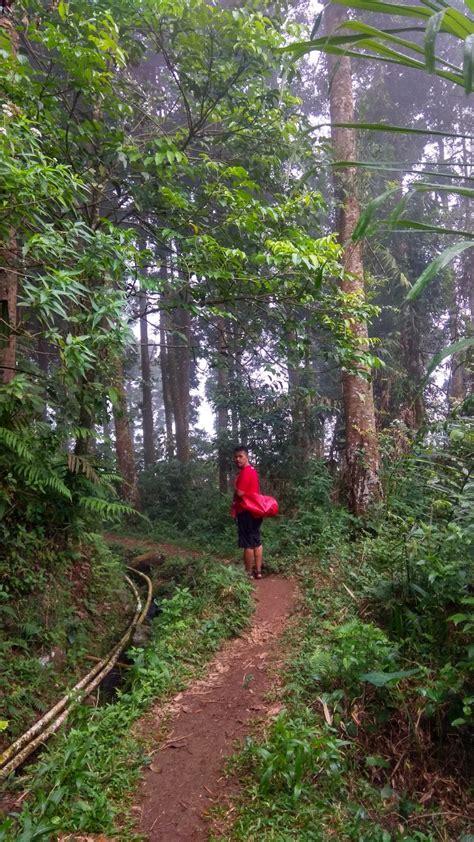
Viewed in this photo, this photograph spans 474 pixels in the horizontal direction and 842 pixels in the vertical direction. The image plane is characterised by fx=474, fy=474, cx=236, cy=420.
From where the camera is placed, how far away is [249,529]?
6.40 metres

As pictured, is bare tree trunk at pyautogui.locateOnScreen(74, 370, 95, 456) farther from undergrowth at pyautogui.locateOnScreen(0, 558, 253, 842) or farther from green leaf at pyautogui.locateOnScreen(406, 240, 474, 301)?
green leaf at pyautogui.locateOnScreen(406, 240, 474, 301)

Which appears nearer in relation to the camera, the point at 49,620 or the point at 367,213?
the point at 367,213

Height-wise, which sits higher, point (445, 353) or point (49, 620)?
point (445, 353)

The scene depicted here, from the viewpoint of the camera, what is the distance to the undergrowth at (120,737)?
274 cm

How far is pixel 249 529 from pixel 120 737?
3190 mm

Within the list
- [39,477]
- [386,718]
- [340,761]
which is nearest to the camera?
[340,761]

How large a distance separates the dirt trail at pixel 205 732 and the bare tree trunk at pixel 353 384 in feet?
9.77

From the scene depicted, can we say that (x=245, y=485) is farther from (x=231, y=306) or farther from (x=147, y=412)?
(x=147, y=412)

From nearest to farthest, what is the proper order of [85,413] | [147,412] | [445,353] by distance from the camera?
[445,353] < [85,413] < [147,412]

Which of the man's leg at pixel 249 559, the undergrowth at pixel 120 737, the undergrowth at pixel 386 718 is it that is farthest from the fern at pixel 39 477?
the man's leg at pixel 249 559

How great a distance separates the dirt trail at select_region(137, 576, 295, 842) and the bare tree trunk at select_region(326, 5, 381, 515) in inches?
117

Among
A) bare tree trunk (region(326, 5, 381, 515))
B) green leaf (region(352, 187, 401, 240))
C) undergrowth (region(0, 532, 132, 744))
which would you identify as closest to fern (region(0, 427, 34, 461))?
undergrowth (region(0, 532, 132, 744))

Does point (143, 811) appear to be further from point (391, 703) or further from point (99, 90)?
point (99, 90)

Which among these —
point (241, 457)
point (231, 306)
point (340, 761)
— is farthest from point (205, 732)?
point (231, 306)
